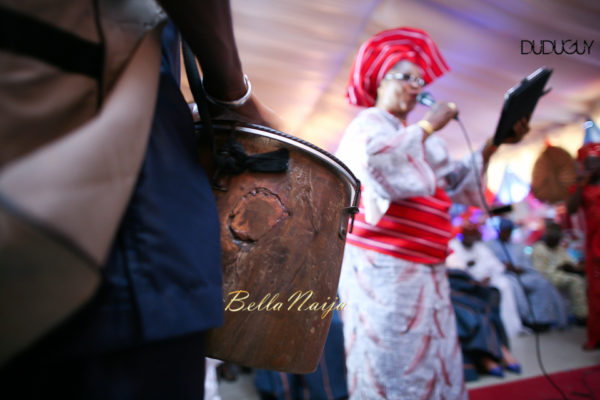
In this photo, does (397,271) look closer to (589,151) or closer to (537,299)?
(589,151)

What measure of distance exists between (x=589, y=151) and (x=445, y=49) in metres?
1.58

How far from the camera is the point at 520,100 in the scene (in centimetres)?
137

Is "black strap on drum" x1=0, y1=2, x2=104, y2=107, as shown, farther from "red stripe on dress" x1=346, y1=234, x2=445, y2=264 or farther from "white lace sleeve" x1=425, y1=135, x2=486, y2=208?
"white lace sleeve" x1=425, y1=135, x2=486, y2=208

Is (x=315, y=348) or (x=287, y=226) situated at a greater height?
(x=287, y=226)

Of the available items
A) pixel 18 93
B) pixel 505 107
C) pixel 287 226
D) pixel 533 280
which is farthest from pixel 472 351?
pixel 18 93

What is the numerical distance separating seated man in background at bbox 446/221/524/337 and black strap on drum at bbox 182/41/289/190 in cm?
373

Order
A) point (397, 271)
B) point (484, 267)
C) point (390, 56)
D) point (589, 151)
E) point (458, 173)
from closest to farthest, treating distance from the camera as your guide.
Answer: point (397, 271) → point (390, 56) → point (458, 173) → point (589, 151) → point (484, 267)

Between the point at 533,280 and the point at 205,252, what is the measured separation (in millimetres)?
5133

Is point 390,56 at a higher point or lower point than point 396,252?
higher

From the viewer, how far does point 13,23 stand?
28 centimetres

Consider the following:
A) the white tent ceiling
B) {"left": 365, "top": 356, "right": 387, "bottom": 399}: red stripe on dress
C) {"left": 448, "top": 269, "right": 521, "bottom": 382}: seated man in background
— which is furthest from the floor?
the white tent ceiling

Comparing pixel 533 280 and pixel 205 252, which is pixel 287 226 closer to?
pixel 205 252

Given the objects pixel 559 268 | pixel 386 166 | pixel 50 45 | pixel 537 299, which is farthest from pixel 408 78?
pixel 559 268

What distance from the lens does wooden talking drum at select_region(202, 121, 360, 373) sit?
496 millimetres
